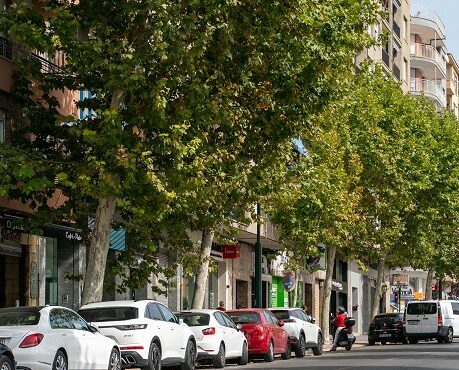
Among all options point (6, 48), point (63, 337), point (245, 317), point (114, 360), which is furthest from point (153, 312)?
point (245, 317)

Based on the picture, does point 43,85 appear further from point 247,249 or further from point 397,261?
point 397,261

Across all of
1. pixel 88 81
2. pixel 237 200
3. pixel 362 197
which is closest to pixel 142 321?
pixel 88 81

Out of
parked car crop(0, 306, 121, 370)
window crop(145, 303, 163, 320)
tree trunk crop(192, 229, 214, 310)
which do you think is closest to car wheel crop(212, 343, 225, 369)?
window crop(145, 303, 163, 320)

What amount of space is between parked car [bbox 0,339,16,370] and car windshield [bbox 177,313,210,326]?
1205cm

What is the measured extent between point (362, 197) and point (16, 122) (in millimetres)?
24406

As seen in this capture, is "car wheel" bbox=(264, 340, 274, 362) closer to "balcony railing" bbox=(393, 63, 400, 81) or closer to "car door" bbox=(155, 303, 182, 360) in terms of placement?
"car door" bbox=(155, 303, 182, 360)

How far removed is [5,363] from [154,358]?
→ 736 cm

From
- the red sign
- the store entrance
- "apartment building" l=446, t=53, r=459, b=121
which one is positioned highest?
"apartment building" l=446, t=53, r=459, b=121

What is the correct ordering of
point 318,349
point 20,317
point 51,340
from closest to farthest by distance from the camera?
point 51,340
point 20,317
point 318,349

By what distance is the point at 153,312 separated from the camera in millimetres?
25000

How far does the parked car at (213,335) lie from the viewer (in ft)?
95.7

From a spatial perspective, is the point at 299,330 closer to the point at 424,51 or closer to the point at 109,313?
the point at 109,313

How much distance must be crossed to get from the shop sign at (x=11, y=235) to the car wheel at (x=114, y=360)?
28.1 feet

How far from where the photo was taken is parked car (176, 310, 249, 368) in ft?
95.7
